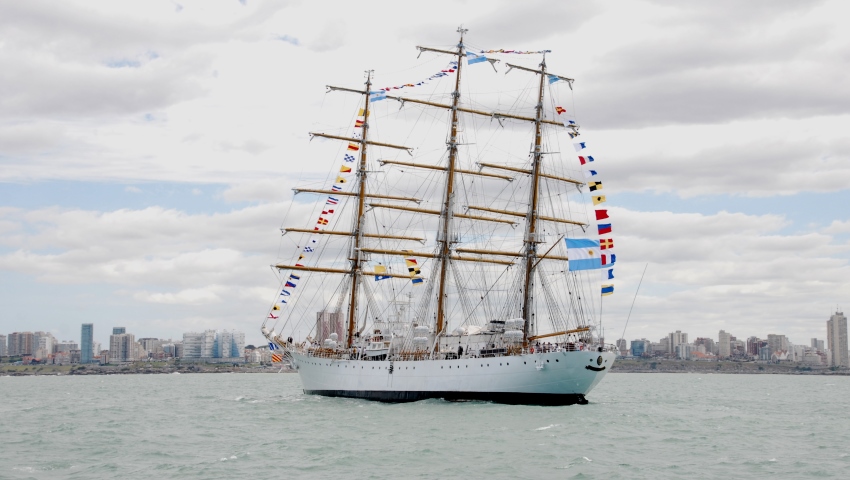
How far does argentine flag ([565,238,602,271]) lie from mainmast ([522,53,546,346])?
7652 mm

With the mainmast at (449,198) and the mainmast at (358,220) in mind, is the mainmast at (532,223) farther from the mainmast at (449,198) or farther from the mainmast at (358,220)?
the mainmast at (358,220)

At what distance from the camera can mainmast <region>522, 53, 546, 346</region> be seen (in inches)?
2896

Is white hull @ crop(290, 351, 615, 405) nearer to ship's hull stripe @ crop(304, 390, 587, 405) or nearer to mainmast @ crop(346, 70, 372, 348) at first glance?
ship's hull stripe @ crop(304, 390, 587, 405)

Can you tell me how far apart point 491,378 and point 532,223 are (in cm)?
1476

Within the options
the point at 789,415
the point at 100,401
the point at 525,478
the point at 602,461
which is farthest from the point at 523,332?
the point at 100,401

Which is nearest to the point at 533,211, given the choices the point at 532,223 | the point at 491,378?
the point at 532,223

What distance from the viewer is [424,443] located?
149ft

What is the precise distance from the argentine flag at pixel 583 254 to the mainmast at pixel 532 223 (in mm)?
7652

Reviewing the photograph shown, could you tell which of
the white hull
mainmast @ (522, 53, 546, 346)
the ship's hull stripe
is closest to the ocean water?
the ship's hull stripe

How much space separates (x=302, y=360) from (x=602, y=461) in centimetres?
4961

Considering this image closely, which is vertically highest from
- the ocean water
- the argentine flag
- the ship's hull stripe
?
the argentine flag

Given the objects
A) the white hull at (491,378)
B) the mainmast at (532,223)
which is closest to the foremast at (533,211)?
the mainmast at (532,223)

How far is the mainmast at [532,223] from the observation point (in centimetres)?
7357

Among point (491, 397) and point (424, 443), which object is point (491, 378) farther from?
point (424, 443)
